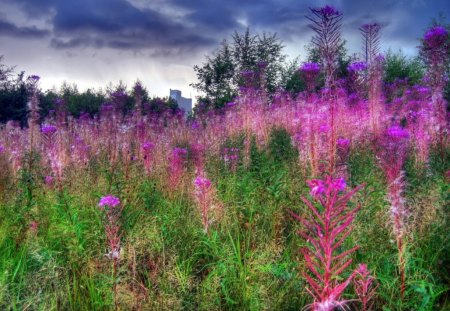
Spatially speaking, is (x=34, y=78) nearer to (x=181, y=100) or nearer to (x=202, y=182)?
(x=202, y=182)

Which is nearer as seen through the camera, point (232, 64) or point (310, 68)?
point (310, 68)

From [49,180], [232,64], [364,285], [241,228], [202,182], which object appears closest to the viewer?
[364,285]

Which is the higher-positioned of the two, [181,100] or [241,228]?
[181,100]

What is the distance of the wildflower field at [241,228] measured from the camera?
2.82 meters

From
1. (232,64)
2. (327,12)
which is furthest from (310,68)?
(232,64)

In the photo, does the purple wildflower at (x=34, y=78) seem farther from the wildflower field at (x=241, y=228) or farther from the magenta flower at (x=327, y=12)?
the magenta flower at (x=327, y=12)

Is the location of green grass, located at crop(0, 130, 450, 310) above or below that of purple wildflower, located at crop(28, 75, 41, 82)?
below

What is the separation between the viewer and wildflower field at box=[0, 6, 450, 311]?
282cm

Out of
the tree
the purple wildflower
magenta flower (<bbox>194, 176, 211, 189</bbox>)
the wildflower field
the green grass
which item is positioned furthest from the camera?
the tree

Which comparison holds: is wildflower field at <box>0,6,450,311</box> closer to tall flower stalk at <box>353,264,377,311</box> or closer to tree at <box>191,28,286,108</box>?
tall flower stalk at <box>353,264,377,311</box>

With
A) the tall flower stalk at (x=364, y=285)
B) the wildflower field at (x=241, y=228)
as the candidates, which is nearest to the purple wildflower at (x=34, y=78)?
the wildflower field at (x=241, y=228)

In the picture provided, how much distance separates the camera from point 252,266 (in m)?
3.54

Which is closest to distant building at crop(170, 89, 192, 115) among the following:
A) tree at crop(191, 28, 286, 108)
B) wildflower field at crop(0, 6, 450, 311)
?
tree at crop(191, 28, 286, 108)

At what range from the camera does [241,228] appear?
14.2ft
